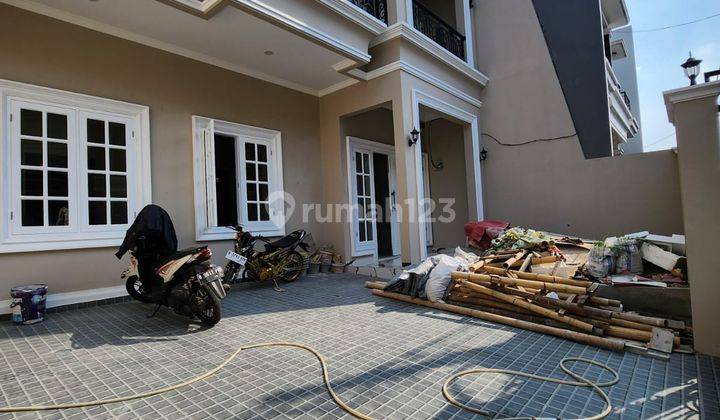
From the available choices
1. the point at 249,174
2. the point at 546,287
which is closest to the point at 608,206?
the point at 546,287

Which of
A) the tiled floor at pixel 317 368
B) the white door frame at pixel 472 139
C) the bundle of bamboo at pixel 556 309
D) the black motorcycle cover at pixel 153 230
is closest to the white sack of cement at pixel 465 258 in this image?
the bundle of bamboo at pixel 556 309

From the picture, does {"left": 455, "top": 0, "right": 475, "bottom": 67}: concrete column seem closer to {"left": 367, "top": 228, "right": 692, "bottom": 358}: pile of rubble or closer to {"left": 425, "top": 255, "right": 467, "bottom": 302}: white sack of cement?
{"left": 367, "top": 228, "right": 692, "bottom": 358}: pile of rubble

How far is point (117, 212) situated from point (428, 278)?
3947 mm

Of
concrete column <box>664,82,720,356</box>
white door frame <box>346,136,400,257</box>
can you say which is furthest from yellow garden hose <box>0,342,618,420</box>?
white door frame <box>346,136,400,257</box>

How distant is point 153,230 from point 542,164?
691cm

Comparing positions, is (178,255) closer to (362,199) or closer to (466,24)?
(362,199)

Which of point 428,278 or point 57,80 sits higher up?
point 57,80

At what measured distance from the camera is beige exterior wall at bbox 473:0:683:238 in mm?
6180

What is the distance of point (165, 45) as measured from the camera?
5.01m

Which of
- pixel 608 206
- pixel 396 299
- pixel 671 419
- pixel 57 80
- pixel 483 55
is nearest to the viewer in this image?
pixel 671 419

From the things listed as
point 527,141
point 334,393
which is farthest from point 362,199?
point 334,393

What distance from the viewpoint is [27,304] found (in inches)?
141

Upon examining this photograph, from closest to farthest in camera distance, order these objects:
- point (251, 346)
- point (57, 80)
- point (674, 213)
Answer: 1. point (251, 346)
2. point (57, 80)
3. point (674, 213)

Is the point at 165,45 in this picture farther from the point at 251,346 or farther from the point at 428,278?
the point at 428,278
